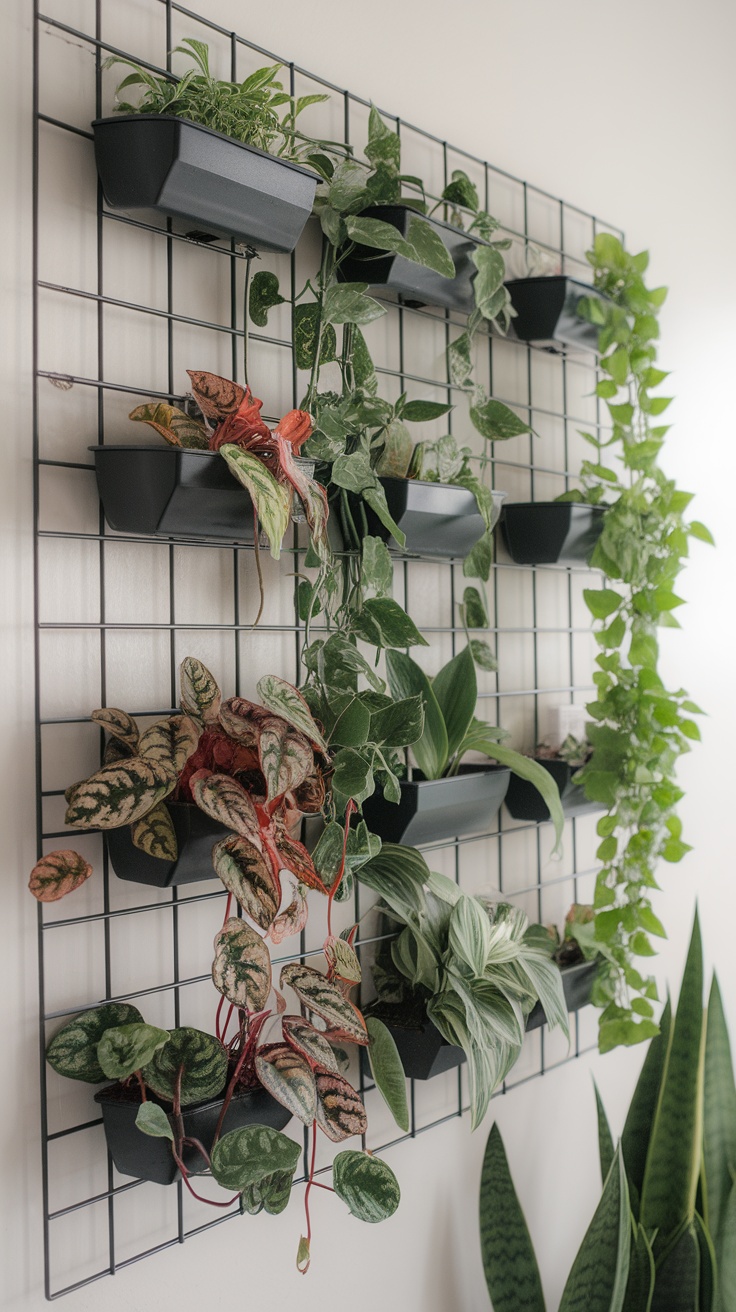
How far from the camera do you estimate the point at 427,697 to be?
1158 millimetres

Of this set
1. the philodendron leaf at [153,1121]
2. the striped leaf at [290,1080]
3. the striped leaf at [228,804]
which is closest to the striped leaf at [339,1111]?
the striped leaf at [290,1080]

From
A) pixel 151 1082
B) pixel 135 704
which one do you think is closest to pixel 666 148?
pixel 135 704

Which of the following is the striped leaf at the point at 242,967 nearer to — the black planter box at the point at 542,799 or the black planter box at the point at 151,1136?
the black planter box at the point at 151,1136

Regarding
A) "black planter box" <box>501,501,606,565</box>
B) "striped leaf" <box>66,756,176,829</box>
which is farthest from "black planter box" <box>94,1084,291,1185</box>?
"black planter box" <box>501,501,606,565</box>

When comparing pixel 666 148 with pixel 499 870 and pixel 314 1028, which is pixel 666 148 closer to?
pixel 499 870

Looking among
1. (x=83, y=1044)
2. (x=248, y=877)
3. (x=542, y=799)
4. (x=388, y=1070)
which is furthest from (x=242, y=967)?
(x=542, y=799)

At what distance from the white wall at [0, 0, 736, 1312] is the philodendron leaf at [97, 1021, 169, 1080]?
0.08 m

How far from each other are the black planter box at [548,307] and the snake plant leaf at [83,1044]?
103cm

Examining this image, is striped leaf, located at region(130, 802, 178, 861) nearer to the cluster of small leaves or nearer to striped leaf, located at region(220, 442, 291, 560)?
striped leaf, located at region(220, 442, 291, 560)

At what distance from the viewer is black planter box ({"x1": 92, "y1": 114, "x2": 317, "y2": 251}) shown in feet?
2.88

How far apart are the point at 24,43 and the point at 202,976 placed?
896mm

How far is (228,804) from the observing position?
2.78 feet

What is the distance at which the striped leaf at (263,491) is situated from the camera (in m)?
0.85

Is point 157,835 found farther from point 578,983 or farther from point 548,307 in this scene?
point 548,307
